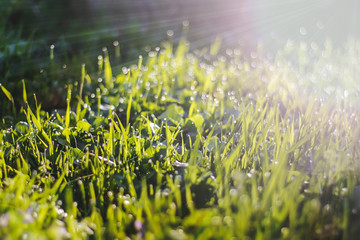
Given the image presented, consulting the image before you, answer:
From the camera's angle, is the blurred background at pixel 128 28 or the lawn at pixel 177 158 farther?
the blurred background at pixel 128 28

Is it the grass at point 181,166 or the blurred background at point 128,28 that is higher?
the blurred background at point 128,28

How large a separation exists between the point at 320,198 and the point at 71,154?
104 centimetres

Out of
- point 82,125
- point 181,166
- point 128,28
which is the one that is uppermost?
point 128,28

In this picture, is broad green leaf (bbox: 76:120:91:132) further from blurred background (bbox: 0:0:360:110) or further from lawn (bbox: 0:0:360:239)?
blurred background (bbox: 0:0:360:110)

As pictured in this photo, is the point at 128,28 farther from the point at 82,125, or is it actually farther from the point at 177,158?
the point at 177,158

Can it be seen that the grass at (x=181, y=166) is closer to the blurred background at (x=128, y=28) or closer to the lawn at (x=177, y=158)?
the lawn at (x=177, y=158)

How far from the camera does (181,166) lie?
59.4 inches

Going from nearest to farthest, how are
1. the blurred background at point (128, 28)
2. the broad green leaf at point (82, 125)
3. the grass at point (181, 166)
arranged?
the grass at point (181, 166) → the broad green leaf at point (82, 125) → the blurred background at point (128, 28)

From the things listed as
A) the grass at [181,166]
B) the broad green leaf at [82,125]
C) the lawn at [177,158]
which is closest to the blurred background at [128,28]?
the lawn at [177,158]

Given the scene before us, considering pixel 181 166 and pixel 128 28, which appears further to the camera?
pixel 128 28

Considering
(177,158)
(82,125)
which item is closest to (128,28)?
(82,125)

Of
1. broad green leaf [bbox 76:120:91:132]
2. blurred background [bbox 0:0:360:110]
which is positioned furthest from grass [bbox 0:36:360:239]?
blurred background [bbox 0:0:360:110]

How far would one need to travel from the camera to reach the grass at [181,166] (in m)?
1.13

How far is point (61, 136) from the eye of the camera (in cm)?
168
